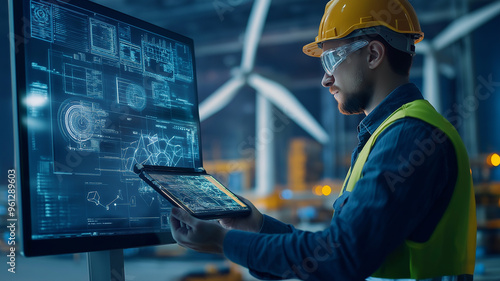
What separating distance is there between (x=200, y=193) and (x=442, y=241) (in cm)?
66

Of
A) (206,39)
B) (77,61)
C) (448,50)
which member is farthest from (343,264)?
(206,39)

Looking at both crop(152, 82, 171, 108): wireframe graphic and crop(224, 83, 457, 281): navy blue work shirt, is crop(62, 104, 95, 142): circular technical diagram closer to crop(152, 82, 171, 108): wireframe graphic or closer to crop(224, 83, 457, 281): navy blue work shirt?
crop(152, 82, 171, 108): wireframe graphic

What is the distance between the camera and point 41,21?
50.8 inches

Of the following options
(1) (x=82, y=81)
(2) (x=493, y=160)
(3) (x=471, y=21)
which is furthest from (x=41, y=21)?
(2) (x=493, y=160)

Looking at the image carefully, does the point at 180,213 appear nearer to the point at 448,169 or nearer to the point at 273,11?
the point at 448,169

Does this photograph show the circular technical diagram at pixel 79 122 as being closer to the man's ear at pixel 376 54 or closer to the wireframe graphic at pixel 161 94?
the wireframe graphic at pixel 161 94

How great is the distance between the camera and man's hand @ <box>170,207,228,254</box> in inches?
50.2

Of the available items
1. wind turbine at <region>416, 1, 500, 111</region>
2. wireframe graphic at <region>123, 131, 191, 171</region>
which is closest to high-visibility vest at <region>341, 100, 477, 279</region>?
wireframe graphic at <region>123, 131, 191, 171</region>

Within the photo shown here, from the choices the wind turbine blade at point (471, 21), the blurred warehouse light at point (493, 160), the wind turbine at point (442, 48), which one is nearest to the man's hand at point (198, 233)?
the wind turbine at point (442, 48)

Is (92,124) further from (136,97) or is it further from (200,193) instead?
(200,193)

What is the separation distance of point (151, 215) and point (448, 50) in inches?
566

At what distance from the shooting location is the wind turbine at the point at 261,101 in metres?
9.95

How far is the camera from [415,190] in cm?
120

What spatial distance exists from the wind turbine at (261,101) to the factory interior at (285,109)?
3 centimetres
